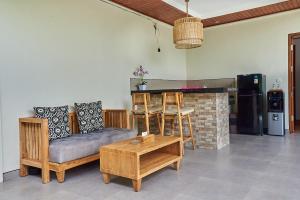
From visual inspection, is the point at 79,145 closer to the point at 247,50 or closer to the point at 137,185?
the point at 137,185

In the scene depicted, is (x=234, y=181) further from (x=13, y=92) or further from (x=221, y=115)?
(x=13, y=92)

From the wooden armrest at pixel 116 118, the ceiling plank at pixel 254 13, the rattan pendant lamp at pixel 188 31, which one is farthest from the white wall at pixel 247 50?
the wooden armrest at pixel 116 118

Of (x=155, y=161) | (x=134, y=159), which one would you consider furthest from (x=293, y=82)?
(x=134, y=159)

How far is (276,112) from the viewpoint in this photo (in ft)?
17.3

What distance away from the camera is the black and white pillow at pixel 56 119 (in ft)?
10.5

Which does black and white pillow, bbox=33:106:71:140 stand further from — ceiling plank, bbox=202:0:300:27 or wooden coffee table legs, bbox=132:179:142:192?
ceiling plank, bbox=202:0:300:27

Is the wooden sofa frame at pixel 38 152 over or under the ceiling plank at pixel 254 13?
under

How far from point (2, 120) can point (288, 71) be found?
5492 mm

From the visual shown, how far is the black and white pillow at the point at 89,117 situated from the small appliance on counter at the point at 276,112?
3.66 m

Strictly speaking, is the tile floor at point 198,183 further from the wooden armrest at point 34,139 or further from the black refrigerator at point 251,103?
the black refrigerator at point 251,103

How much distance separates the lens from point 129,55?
16.6ft

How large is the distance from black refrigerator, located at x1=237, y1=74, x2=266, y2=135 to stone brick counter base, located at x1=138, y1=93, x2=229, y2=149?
1125 mm

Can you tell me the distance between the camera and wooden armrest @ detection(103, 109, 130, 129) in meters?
4.05

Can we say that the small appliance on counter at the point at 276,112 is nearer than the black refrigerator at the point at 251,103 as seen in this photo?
Yes
